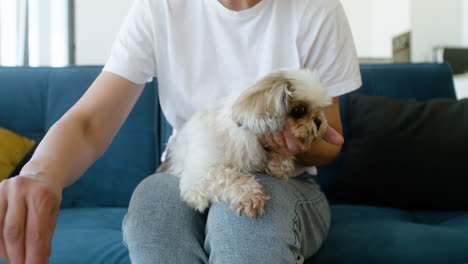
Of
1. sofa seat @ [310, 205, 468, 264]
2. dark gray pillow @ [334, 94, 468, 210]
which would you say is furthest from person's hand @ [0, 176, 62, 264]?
dark gray pillow @ [334, 94, 468, 210]

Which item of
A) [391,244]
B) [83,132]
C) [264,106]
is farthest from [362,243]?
[83,132]

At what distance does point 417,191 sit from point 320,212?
825 millimetres

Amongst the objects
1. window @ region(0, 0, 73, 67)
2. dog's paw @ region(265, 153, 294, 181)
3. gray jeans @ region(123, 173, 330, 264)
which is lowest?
gray jeans @ region(123, 173, 330, 264)

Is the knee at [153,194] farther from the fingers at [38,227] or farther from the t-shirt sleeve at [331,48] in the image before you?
the t-shirt sleeve at [331,48]

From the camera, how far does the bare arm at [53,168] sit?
640 millimetres

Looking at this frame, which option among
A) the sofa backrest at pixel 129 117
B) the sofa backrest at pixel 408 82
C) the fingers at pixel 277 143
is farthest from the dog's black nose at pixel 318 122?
the sofa backrest at pixel 408 82

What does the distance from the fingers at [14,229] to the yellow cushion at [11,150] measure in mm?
1438

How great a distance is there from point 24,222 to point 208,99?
0.85 m

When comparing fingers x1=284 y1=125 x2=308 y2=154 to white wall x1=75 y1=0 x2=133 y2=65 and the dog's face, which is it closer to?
the dog's face

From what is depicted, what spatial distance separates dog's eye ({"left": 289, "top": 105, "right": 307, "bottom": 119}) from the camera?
1.16 meters

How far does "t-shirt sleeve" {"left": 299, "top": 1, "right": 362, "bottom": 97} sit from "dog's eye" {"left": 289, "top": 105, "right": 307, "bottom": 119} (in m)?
0.28

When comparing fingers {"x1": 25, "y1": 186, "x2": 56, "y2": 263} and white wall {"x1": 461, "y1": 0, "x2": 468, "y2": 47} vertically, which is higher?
white wall {"x1": 461, "y1": 0, "x2": 468, "y2": 47}

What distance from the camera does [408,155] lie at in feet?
6.11

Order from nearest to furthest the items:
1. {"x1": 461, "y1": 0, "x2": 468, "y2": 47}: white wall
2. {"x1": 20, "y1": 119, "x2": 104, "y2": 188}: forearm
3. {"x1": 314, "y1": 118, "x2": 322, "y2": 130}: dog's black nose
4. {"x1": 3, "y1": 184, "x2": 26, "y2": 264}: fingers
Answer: {"x1": 3, "y1": 184, "x2": 26, "y2": 264}: fingers → {"x1": 20, "y1": 119, "x2": 104, "y2": 188}: forearm → {"x1": 314, "y1": 118, "x2": 322, "y2": 130}: dog's black nose → {"x1": 461, "y1": 0, "x2": 468, "y2": 47}: white wall
